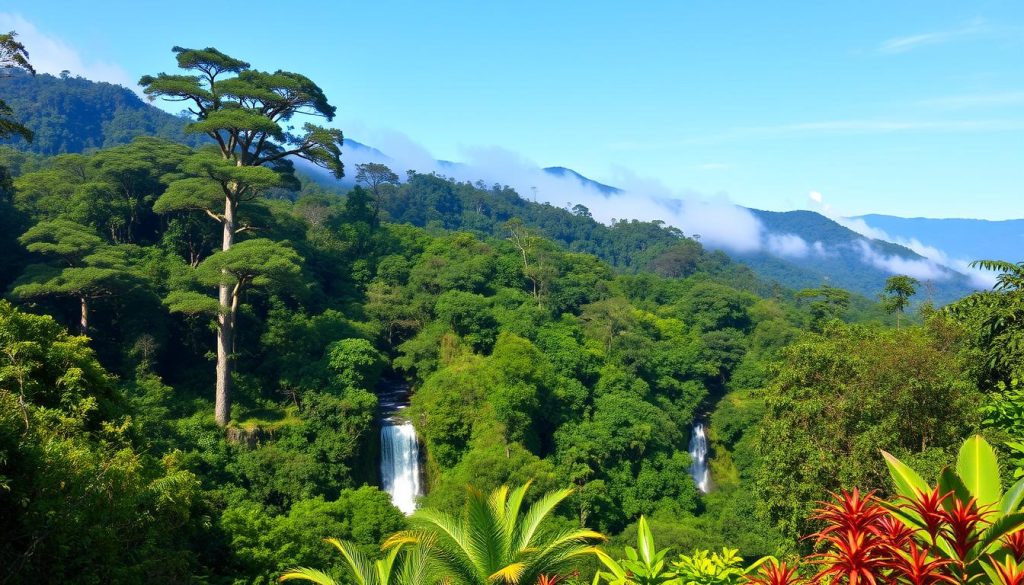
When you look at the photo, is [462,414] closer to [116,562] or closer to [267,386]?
[267,386]

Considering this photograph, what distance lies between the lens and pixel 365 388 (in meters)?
22.4

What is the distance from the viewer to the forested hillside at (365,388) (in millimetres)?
7145

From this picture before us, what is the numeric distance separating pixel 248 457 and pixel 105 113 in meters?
106

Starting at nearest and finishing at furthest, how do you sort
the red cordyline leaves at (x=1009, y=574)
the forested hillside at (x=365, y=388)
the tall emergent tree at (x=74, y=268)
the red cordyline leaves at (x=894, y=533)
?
1. the red cordyline leaves at (x=1009, y=574)
2. the red cordyline leaves at (x=894, y=533)
3. the forested hillside at (x=365, y=388)
4. the tall emergent tree at (x=74, y=268)

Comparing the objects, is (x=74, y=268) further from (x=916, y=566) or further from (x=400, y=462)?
(x=916, y=566)

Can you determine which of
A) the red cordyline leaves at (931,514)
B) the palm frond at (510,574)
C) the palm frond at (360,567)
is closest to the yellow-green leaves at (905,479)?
the red cordyline leaves at (931,514)

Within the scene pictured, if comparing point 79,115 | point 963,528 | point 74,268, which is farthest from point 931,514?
point 79,115

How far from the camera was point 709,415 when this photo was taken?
35188 mm

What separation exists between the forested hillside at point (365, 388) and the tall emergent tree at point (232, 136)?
0.12m

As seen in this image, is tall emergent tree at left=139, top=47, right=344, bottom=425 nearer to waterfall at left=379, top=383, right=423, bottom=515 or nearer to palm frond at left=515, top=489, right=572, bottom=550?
waterfall at left=379, top=383, right=423, bottom=515

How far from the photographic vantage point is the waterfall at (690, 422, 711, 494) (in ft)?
106

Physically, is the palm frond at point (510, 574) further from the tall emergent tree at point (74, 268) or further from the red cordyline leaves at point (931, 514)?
the tall emergent tree at point (74, 268)

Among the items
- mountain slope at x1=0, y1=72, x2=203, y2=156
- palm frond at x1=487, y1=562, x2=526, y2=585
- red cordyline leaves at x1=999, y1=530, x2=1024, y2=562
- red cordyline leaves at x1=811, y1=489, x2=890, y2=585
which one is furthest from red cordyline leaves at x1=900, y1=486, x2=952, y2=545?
mountain slope at x1=0, y1=72, x2=203, y2=156

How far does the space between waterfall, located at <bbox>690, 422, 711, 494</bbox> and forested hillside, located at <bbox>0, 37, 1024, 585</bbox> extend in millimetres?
226
